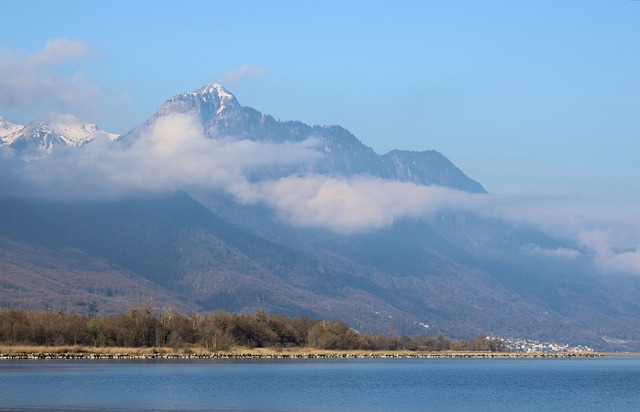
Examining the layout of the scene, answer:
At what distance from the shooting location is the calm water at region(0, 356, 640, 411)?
82312 millimetres

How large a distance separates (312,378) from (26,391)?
41.8 meters

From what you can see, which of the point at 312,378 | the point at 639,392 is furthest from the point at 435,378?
the point at 639,392

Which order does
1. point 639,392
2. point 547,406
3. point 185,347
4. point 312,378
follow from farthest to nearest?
1. point 185,347
2. point 312,378
3. point 639,392
4. point 547,406

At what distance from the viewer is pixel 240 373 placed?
430ft

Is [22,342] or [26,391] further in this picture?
[22,342]

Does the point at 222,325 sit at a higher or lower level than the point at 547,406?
higher

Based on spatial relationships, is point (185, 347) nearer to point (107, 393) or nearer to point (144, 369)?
point (144, 369)

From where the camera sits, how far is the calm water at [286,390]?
82312mm

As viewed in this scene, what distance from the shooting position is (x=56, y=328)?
593ft

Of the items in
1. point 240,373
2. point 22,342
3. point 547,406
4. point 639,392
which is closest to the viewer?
point 547,406

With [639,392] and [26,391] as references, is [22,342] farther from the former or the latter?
[639,392]

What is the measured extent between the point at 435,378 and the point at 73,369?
44.9 m

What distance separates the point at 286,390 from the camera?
329 feet

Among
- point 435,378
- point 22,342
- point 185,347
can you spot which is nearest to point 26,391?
point 435,378
